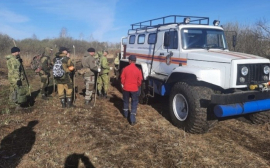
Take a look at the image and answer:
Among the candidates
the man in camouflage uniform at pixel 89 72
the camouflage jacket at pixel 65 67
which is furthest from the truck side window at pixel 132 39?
the camouflage jacket at pixel 65 67

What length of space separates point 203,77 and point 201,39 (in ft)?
5.75

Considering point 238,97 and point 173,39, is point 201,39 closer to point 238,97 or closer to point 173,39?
point 173,39

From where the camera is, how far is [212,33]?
6203 millimetres

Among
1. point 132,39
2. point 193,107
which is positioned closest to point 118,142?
point 193,107

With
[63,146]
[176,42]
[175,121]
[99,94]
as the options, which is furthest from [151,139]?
[99,94]

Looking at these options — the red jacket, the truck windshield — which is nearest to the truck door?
the truck windshield

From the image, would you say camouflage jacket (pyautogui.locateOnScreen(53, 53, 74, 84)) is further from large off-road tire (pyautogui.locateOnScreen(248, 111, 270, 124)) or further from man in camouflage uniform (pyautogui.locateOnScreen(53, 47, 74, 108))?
large off-road tire (pyautogui.locateOnScreen(248, 111, 270, 124))

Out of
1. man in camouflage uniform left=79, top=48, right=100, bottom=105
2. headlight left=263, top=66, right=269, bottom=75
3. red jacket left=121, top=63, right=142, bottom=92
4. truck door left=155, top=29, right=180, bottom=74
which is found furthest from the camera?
man in camouflage uniform left=79, top=48, right=100, bottom=105

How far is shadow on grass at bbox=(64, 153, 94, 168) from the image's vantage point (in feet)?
12.0

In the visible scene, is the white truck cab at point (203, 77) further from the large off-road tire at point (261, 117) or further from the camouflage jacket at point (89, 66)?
the camouflage jacket at point (89, 66)

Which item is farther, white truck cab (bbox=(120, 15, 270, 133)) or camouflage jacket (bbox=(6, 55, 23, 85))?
camouflage jacket (bbox=(6, 55, 23, 85))

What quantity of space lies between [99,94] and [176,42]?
4.05m

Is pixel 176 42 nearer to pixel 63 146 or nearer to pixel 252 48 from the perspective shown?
pixel 63 146

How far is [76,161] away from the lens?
3.79 metres
